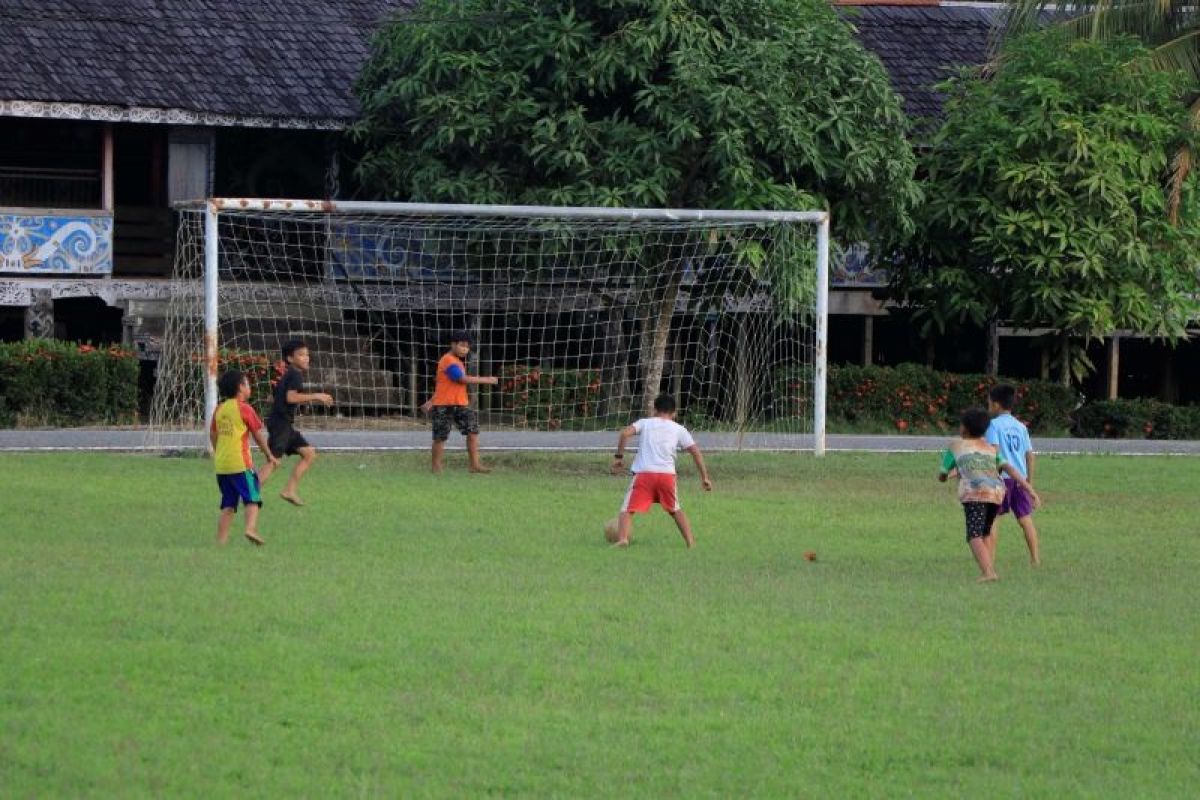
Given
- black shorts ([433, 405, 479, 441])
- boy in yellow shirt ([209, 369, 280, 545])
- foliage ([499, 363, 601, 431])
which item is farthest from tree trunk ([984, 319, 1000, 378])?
boy in yellow shirt ([209, 369, 280, 545])

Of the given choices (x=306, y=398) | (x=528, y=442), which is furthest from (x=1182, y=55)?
(x=306, y=398)

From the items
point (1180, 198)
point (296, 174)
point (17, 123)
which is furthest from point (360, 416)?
point (1180, 198)

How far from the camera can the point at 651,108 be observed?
24.9m

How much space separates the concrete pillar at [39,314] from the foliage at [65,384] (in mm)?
2357

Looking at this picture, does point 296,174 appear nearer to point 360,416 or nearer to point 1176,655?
point 360,416

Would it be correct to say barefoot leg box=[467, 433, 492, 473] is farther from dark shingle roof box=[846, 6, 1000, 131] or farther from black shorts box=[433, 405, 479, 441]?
dark shingle roof box=[846, 6, 1000, 131]

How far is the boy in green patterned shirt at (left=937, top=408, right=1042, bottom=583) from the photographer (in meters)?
12.9

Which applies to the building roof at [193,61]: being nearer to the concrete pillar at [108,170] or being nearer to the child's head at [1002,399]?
the concrete pillar at [108,170]

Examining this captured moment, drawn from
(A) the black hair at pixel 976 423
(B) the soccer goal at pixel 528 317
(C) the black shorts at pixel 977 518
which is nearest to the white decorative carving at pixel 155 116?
(B) the soccer goal at pixel 528 317

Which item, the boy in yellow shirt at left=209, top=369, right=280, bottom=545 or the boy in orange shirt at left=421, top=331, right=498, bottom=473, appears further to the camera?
the boy in orange shirt at left=421, top=331, right=498, bottom=473

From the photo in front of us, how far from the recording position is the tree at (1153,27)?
95.9 ft

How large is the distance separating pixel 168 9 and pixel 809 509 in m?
15.7

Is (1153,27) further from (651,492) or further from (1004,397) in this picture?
(651,492)

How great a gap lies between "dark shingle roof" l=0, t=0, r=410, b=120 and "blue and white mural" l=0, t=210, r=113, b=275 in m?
1.85
